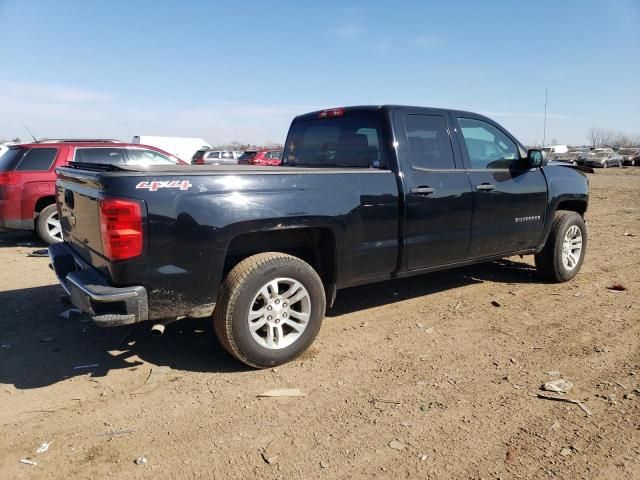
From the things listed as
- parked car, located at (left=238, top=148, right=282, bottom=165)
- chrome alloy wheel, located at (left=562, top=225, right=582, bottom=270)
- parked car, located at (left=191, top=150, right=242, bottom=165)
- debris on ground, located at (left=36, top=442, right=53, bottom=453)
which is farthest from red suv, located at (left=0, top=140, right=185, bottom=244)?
parked car, located at (left=238, top=148, right=282, bottom=165)

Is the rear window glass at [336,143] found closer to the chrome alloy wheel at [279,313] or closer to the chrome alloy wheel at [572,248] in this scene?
the chrome alloy wheel at [279,313]

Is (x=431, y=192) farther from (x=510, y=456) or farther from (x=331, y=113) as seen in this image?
(x=510, y=456)

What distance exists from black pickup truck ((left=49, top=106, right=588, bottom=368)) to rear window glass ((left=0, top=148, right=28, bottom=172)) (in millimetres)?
4799

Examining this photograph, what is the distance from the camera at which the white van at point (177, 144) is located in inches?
940

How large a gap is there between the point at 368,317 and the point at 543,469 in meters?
2.42

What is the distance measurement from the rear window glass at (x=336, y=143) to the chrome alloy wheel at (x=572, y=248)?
9.58 ft

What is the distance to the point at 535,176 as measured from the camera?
5.45 metres

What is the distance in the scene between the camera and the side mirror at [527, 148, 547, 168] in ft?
17.1

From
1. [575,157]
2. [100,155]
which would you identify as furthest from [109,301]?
[575,157]

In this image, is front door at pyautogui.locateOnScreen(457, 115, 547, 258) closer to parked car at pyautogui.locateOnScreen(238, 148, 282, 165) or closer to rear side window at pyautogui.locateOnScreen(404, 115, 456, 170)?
rear side window at pyautogui.locateOnScreen(404, 115, 456, 170)

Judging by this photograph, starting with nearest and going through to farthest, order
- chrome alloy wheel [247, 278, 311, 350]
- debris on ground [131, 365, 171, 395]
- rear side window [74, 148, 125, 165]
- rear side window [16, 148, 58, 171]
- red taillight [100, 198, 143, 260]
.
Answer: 1. red taillight [100, 198, 143, 260]
2. debris on ground [131, 365, 171, 395]
3. chrome alloy wheel [247, 278, 311, 350]
4. rear side window [16, 148, 58, 171]
5. rear side window [74, 148, 125, 165]

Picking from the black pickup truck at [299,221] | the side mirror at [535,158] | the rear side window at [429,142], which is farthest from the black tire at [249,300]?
the side mirror at [535,158]

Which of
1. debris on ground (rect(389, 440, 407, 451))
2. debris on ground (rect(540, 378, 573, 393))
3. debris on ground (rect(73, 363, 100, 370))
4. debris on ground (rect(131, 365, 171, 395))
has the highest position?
debris on ground (rect(73, 363, 100, 370))

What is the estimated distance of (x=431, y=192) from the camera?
4.41 meters
